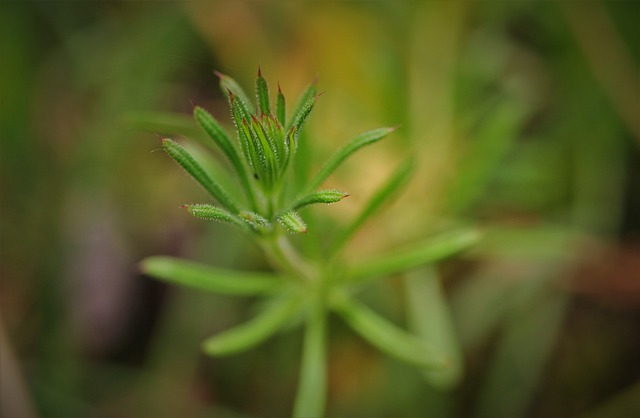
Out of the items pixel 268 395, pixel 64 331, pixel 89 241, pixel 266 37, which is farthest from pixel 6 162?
pixel 268 395

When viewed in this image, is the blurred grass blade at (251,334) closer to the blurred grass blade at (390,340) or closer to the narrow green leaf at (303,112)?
the blurred grass blade at (390,340)

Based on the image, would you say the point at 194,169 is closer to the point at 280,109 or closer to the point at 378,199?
the point at 280,109

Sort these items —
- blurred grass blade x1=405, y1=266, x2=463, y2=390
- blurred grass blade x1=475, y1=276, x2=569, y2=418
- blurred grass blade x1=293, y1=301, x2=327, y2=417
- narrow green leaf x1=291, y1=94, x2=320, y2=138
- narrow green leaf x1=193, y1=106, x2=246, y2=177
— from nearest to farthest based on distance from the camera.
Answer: narrow green leaf x1=291, y1=94, x2=320, y2=138 → narrow green leaf x1=193, y1=106, x2=246, y2=177 → blurred grass blade x1=293, y1=301, x2=327, y2=417 → blurred grass blade x1=405, y1=266, x2=463, y2=390 → blurred grass blade x1=475, y1=276, x2=569, y2=418

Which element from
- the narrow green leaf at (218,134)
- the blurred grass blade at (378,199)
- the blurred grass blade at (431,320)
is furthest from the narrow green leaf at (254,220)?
the blurred grass blade at (431,320)

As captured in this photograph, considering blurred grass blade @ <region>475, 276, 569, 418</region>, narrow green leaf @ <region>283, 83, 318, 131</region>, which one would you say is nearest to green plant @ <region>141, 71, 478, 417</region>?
narrow green leaf @ <region>283, 83, 318, 131</region>

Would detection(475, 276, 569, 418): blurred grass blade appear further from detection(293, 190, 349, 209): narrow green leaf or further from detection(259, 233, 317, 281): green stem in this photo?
detection(293, 190, 349, 209): narrow green leaf

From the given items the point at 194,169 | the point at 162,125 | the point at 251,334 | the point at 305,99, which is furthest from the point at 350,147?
the point at 251,334
